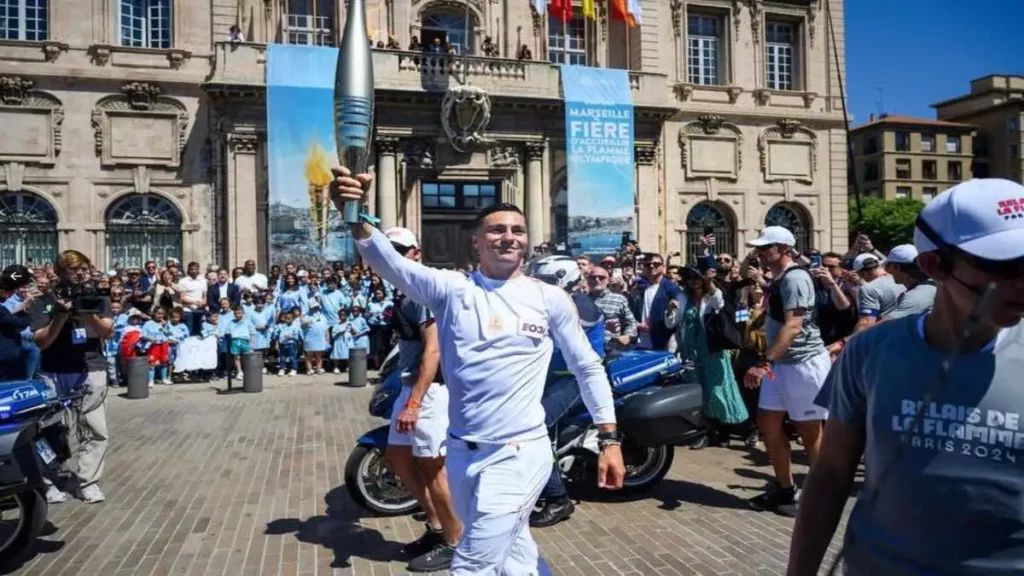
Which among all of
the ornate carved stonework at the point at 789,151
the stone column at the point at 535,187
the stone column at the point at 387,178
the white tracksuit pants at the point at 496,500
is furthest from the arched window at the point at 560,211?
the white tracksuit pants at the point at 496,500

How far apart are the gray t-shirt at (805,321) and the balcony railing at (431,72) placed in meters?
16.4

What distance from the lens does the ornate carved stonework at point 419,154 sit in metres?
20.9

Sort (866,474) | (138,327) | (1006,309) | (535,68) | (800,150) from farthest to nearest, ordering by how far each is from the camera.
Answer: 1. (800,150)
2. (535,68)
3. (138,327)
4. (866,474)
5. (1006,309)

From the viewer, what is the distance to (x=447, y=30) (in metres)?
22.8

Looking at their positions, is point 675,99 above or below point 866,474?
above

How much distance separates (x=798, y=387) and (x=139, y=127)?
19.9 meters

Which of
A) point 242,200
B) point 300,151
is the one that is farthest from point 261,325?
point 242,200

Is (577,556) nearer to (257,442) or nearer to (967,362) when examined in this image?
(967,362)

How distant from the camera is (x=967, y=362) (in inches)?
62.6

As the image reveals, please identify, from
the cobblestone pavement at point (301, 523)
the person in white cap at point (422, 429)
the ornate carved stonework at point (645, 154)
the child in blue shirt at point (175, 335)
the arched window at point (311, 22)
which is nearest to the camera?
the person in white cap at point (422, 429)

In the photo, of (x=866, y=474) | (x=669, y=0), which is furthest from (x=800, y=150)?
(x=866, y=474)

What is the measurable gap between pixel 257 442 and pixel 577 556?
15.7 ft

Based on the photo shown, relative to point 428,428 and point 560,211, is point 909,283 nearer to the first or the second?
point 428,428

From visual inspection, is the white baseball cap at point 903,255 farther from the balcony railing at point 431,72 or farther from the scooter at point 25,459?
the balcony railing at point 431,72
